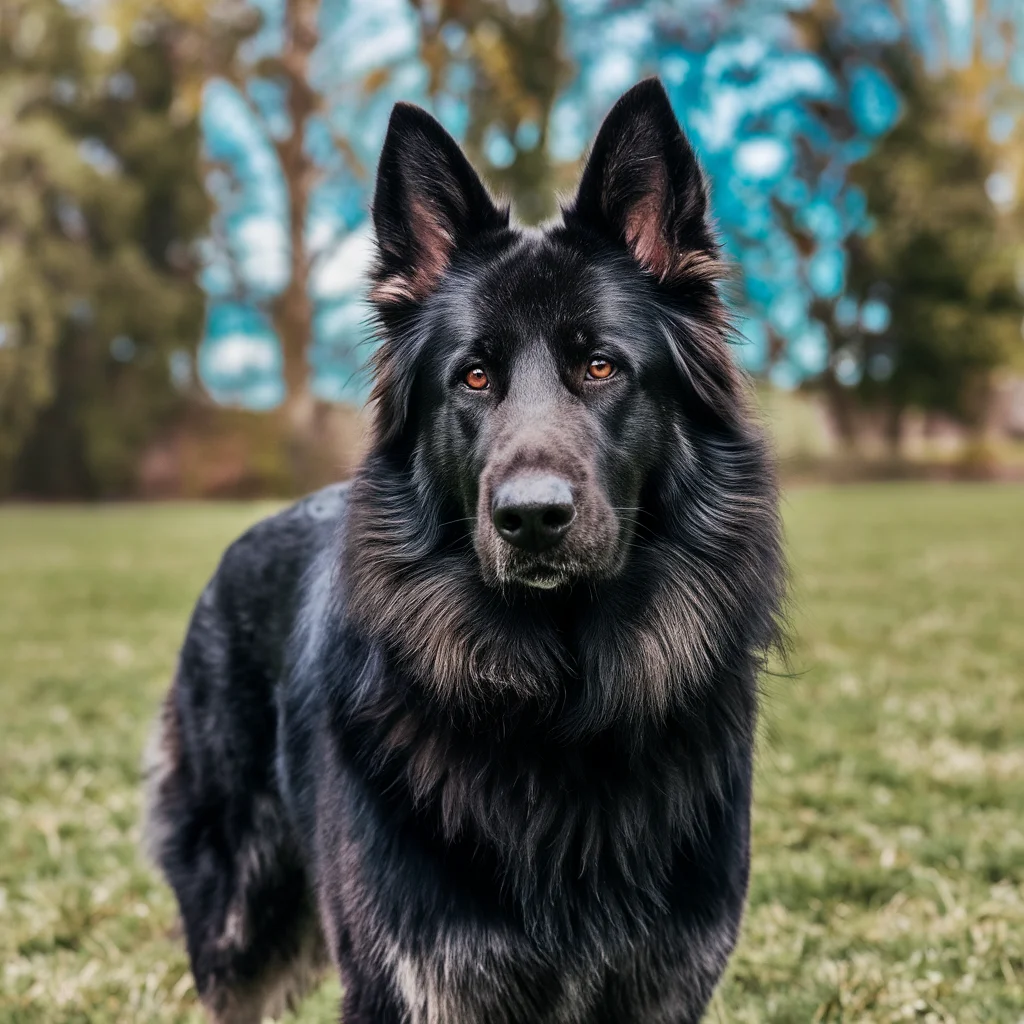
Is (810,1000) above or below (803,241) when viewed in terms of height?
below

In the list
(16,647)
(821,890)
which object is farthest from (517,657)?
(16,647)

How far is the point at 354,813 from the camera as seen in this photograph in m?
2.68

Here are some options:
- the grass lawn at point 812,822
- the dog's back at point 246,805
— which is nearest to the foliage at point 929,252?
the grass lawn at point 812,822

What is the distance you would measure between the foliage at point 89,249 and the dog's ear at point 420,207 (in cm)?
2673

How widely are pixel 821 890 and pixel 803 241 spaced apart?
31.4 metres

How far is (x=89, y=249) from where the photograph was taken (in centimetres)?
2873

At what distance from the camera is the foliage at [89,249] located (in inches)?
1077

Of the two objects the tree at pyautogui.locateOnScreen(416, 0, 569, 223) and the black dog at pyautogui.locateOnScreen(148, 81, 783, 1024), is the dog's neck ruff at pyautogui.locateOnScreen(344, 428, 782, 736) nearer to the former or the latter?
the black dog at pyautogui.locateOnScreen(148, 81, 783, 1024)

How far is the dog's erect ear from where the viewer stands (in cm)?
283

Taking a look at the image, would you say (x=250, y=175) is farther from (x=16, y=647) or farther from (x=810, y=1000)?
(x=810, y=1000)

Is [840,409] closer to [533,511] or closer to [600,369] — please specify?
[600,369]

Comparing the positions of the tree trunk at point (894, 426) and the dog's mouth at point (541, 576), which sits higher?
the tree trunk at point (894, 426)

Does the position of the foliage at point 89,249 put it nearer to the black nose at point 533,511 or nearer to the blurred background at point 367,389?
the blurred background at point 367,389

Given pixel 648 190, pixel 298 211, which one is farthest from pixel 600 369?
pixel 298 211
